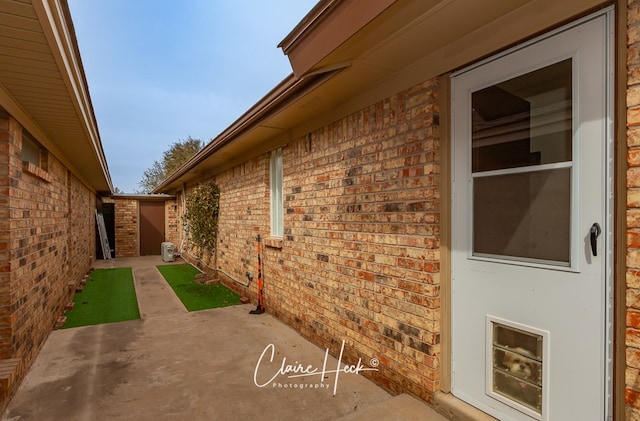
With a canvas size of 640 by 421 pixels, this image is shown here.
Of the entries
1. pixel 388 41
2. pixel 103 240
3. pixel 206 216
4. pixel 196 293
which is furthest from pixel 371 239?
pixel 103 240

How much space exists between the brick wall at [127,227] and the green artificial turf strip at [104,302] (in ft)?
17.0

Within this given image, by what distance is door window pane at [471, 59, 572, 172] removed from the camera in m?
1.78

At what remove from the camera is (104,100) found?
3095 centimetres

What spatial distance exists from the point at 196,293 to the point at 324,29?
565 centimetres

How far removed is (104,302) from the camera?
5.92 m

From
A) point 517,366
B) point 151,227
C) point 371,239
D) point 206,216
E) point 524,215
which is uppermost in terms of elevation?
Answer: point 524,215

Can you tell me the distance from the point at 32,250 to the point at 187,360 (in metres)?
2.01

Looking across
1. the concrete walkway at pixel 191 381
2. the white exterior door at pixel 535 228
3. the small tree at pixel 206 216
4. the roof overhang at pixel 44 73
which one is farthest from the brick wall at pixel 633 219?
the small tree at pixel 206 216

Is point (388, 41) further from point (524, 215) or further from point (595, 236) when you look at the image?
point (595, 236)

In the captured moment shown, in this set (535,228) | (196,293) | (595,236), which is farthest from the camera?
(196,293)

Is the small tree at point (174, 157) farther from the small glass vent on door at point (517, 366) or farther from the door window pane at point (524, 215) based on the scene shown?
the small glass vent on door at point (517, 366)

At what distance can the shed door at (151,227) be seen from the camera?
45.5 feet

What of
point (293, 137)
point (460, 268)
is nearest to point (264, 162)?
point (293, 137)

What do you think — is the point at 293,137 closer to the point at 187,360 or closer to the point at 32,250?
the point at 187,360
